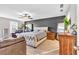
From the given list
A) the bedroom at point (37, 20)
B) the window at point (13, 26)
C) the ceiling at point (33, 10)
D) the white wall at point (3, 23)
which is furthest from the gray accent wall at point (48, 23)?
the white wall at point (3, 23)

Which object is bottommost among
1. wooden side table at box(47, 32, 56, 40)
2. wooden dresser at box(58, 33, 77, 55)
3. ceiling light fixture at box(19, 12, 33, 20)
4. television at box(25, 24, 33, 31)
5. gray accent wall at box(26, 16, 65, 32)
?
wooden dresser at box(58, 33, 77, 55)

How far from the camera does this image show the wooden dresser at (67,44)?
185 cm

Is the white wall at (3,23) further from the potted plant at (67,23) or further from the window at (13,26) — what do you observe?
the potted plant at (67,23)

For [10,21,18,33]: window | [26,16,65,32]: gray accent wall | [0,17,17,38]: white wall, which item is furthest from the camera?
[26,16,65,32]: gray accent wall

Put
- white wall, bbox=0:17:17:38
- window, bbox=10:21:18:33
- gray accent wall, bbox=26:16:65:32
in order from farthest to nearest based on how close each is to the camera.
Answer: gray accent wall, bbox=26:16:65:32
window, bbox=10:21:18:33
white wall, bbox=0:17:17:38

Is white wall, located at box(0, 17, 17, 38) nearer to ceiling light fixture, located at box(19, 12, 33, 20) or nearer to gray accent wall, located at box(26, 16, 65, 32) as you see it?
ceiling light fixture, located at box(19, 12, 33, 20)

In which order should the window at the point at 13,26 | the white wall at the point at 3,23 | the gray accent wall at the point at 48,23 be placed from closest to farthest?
the white wall at the point at 3,23 → the window at the point at 13,26 → the gray accent wall at the point at 48,23

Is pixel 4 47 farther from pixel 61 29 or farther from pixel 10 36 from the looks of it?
pixel 61 29

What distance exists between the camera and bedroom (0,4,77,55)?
1872mm

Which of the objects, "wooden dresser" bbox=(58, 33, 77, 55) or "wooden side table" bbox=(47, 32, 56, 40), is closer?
"wooden dresser" bbox=(58, 33, 77, 55)

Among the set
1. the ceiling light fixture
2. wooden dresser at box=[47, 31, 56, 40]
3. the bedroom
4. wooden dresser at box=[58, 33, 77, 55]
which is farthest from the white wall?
wooden dresser at box=[58, 33, 77, 55]

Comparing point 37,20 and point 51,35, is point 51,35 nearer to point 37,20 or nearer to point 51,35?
point 51,35
